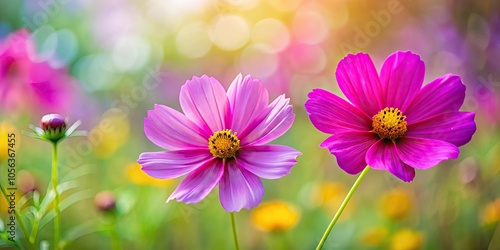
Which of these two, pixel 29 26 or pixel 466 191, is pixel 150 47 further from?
pixel 466 191

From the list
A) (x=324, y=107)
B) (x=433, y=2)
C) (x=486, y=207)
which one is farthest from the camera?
(x=433, y=2)

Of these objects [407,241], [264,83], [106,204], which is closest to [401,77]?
[106,204]

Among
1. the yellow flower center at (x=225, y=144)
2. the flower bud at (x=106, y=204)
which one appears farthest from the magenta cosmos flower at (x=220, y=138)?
the flower bud at (x=106, y=204)

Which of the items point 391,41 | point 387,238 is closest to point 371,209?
point 387,238

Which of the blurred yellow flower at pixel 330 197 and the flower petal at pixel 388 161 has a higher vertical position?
the blurred yellow flower at pixel 330 197

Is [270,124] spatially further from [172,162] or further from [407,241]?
[407,241]

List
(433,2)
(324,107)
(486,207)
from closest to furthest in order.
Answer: (324,107) → (486,207) → (433,2)

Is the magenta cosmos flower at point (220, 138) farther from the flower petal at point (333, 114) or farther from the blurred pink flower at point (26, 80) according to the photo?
the blurred pink flower at point (26, 80)

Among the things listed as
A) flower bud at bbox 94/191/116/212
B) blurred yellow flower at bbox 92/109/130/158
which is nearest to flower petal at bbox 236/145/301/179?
flower bud at bbox 94/191/116/212
